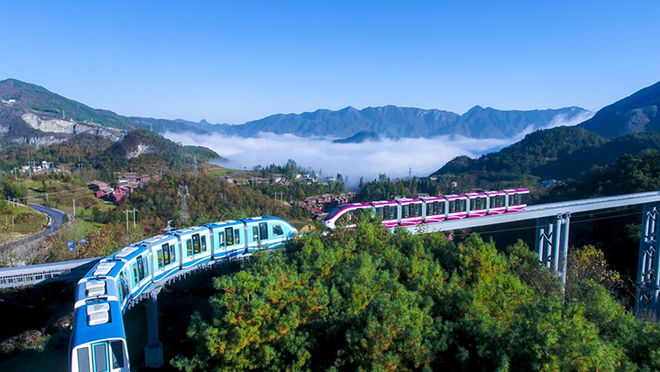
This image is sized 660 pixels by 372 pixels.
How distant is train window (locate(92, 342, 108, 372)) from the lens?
9.42 meters

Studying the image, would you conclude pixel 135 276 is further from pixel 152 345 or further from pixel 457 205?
pixel 457 205

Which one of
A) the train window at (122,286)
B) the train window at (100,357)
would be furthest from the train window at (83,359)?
the train window at (122,286)

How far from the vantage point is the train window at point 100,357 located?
30.9 feet

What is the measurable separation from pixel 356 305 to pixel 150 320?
31.7 ft

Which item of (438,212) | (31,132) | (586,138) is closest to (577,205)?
(438,212)

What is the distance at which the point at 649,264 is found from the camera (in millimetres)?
34875

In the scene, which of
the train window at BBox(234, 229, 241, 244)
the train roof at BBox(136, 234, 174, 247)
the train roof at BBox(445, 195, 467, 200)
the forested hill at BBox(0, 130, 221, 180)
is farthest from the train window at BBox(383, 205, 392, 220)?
the forested hill at BBox(0, 130, 221, 180)

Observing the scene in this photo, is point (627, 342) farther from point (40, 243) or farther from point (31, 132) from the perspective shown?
point (31, 132)

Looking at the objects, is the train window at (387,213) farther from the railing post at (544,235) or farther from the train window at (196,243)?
the railing post at (544,235)

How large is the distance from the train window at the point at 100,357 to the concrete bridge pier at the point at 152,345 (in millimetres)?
7914

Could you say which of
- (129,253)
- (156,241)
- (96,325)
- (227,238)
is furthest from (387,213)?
(96,325)

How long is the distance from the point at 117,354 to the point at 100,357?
0.34 meters

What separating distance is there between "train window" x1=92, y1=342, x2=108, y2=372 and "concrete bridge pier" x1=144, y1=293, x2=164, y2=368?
312 inches

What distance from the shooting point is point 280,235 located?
23.2m
